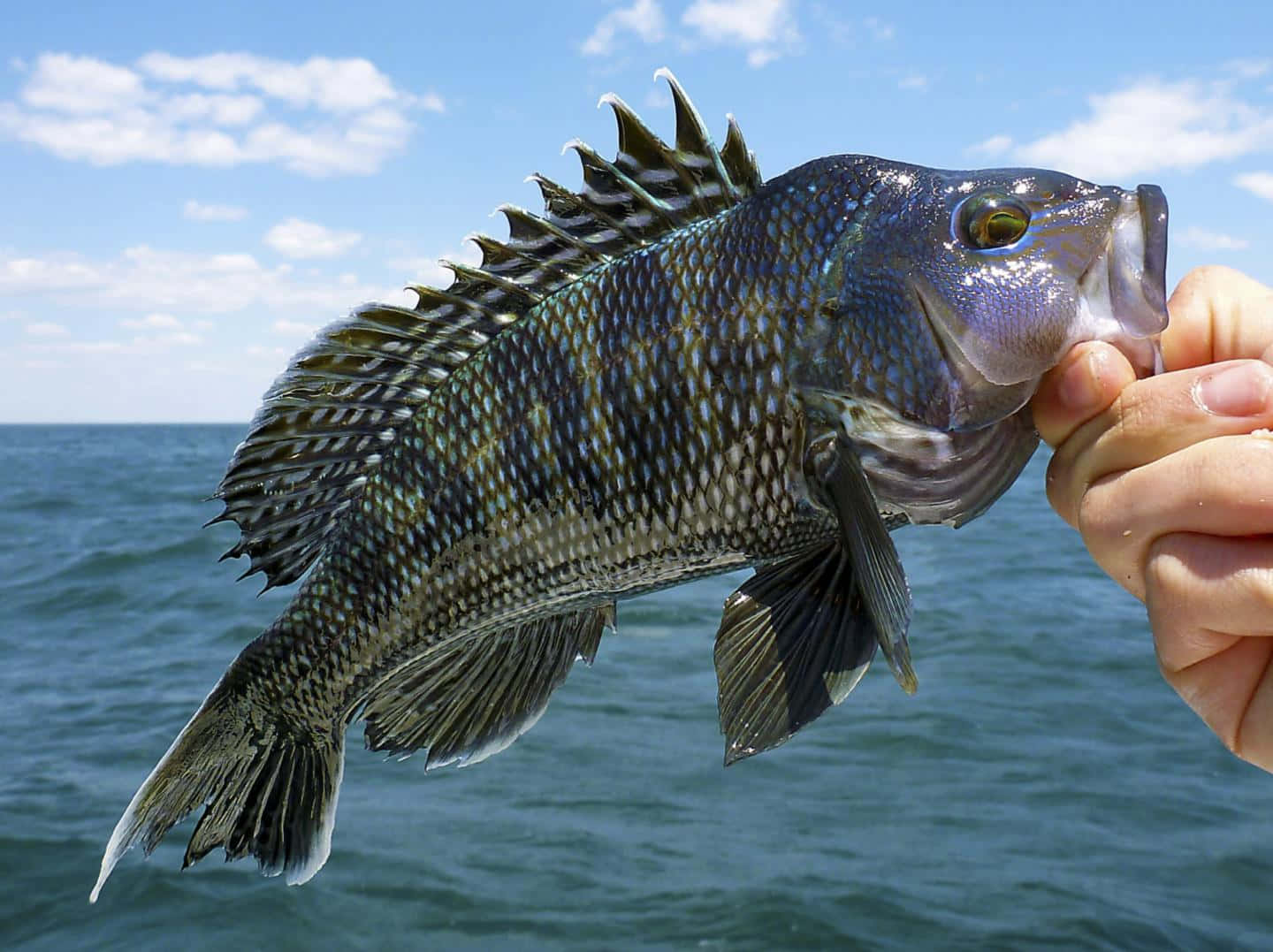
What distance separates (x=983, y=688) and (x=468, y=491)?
12005 millimetres

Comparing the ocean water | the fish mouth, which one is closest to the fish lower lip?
the fish mouth

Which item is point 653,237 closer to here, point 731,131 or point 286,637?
point 731,131

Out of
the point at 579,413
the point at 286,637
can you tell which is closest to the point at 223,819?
the point at 286,637

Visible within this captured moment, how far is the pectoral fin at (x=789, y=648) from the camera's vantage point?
6.93 ft

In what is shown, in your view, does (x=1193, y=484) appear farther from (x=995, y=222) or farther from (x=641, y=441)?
(x=641, y=441)

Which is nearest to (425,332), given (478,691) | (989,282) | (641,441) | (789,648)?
(641,441)

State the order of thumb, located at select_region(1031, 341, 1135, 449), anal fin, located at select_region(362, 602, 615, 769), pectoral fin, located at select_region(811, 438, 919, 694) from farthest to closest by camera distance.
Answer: anal fin, located at select_region(362, 602, 615, 769), pectoral fin, located at select_region(811, 438, 919, 694), thumb, located at select_region(1031, 341, 1135, 449)

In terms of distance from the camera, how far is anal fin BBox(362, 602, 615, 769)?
2.51 meters

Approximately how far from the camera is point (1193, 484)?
168 cm

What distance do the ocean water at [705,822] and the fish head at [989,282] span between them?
6.09 meters

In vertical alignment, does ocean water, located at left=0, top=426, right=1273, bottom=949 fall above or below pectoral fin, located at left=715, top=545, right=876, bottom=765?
below

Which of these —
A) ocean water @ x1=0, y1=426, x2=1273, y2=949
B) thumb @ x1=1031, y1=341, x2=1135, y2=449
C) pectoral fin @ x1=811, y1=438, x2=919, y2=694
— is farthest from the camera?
ocean water @ x1=0, y1=426, x2=1273, y2=949

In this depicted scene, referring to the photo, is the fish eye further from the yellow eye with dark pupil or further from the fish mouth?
the fish mouth

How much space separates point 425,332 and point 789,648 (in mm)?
1067
